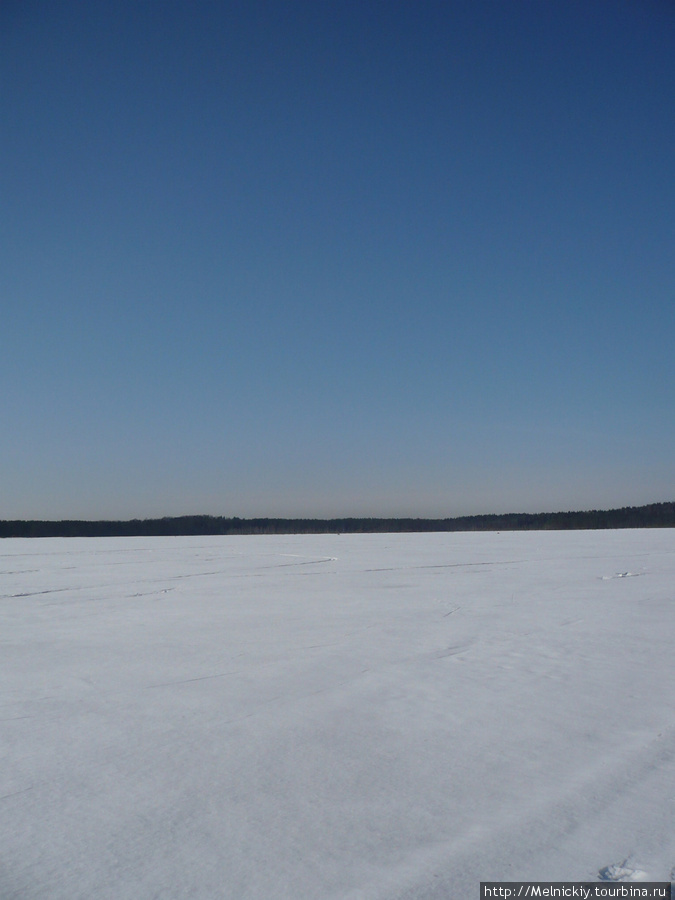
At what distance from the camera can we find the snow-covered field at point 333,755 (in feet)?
5.75

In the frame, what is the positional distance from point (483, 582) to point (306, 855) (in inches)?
276

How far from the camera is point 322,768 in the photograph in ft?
7.95

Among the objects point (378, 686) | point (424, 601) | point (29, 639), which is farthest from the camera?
point (424, 601)

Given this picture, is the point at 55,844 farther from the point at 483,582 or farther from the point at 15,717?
the point at 483,582

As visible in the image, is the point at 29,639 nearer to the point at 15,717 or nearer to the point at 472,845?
the point at 15,717

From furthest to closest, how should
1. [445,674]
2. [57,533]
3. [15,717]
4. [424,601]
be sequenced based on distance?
[57,533], [424,601], [445,674], [15,717]

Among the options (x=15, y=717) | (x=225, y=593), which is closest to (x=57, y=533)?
(x=225, y=593)

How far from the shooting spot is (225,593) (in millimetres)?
7781

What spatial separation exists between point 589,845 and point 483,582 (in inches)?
267

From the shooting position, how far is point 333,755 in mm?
2547

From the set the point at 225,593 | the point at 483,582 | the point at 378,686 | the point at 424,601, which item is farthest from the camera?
the point at 483,582

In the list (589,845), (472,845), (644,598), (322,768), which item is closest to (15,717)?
(322,768)

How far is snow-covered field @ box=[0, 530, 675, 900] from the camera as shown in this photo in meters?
1.75

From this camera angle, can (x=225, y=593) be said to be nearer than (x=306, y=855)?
No
